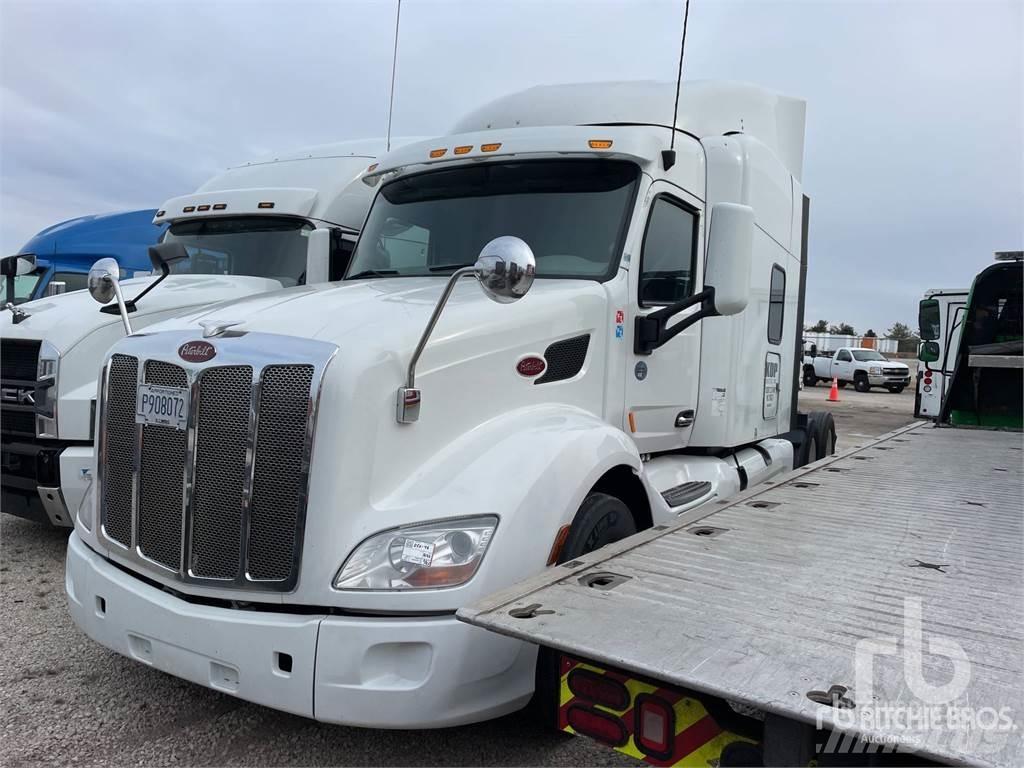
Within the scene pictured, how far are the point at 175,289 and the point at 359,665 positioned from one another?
14.8 feet

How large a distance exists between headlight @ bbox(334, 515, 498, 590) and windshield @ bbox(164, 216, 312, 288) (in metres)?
4.56

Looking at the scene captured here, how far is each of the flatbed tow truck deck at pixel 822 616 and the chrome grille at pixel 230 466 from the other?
0.80m

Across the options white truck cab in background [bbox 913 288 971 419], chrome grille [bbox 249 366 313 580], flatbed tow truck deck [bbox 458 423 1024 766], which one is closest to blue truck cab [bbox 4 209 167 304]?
chrome grille [bbox 249 366 313 580]

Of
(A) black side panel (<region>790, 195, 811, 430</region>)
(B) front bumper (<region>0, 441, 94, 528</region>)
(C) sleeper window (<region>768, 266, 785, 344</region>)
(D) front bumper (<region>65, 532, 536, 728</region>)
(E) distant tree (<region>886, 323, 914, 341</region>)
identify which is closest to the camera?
(D) front bumper (<region>65, 532, 536, 728</region>)

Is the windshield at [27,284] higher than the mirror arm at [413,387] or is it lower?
higher

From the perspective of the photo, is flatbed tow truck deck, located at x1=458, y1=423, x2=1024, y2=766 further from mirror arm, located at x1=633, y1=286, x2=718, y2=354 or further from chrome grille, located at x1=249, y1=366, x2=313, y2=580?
mirror arm, located at x1=633, y1=286, x2=718, y2=354

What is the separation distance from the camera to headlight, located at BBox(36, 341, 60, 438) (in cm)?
513

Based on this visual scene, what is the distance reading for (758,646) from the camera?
2082 millimetres

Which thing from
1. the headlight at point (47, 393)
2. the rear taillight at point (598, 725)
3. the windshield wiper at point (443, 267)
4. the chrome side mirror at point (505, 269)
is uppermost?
the windshield wiper at point (443, 267)

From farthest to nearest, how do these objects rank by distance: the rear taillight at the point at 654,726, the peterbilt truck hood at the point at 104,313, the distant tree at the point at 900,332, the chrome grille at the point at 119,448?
the distant tree at the point at 900,332
the peterbilt truck hood at the point at 104,313
the chrome grille at the point at 119,448
the rear taillight at the point at 654,726

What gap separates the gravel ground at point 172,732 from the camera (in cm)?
292

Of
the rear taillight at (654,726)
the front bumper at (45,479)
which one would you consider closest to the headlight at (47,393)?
the front bumper at (45,479)

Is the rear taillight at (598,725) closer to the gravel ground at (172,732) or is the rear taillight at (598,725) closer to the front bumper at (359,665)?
the front bumper at (359,665)

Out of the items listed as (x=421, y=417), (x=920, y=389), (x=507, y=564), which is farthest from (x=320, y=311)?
(x=920, y=389)
